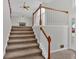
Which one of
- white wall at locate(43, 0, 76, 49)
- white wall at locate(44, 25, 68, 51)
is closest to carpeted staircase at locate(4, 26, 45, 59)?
white wall at locate(44, 25, 68, 51)

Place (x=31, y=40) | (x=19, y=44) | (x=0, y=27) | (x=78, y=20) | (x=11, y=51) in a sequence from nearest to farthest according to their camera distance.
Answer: (x=78, y=20) → (x=0, y=27) → (x=11, y=51) → (x=19, y=44) → (x=31, y=40)

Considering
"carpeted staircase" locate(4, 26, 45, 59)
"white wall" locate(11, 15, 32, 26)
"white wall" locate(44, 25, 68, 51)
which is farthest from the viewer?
"white wall" locate(11, 15, 32, 26)

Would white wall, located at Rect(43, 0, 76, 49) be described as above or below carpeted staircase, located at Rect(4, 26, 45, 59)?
above

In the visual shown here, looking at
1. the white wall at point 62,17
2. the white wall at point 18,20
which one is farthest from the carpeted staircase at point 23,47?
the white wall at point 18,20

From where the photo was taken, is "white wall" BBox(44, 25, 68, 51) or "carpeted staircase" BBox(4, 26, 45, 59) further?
"white wall" BBox(44, 25, 68, 51)

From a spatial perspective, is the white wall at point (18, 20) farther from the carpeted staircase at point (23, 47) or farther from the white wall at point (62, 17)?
the carpeted staircase at point (23, 47)

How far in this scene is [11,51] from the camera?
3170mm

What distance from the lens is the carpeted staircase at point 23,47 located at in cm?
301

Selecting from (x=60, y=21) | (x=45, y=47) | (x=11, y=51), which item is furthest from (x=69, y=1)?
(x=11, y=51)

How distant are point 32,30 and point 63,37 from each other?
1.85 meters

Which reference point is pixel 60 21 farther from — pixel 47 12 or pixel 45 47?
pixel 45 47

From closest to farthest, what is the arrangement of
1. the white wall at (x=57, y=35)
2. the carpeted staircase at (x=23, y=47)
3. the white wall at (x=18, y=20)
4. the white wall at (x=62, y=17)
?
the carpeted staircase at (x=23, y=47)
the white wall at (x=57, y=35)
the white wall at (x=62, y=17)
the white wall at (x=18, y=20)

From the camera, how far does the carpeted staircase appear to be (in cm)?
301

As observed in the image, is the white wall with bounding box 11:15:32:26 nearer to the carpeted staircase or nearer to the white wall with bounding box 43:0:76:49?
the white wall with bounding box 43:0:76:49
